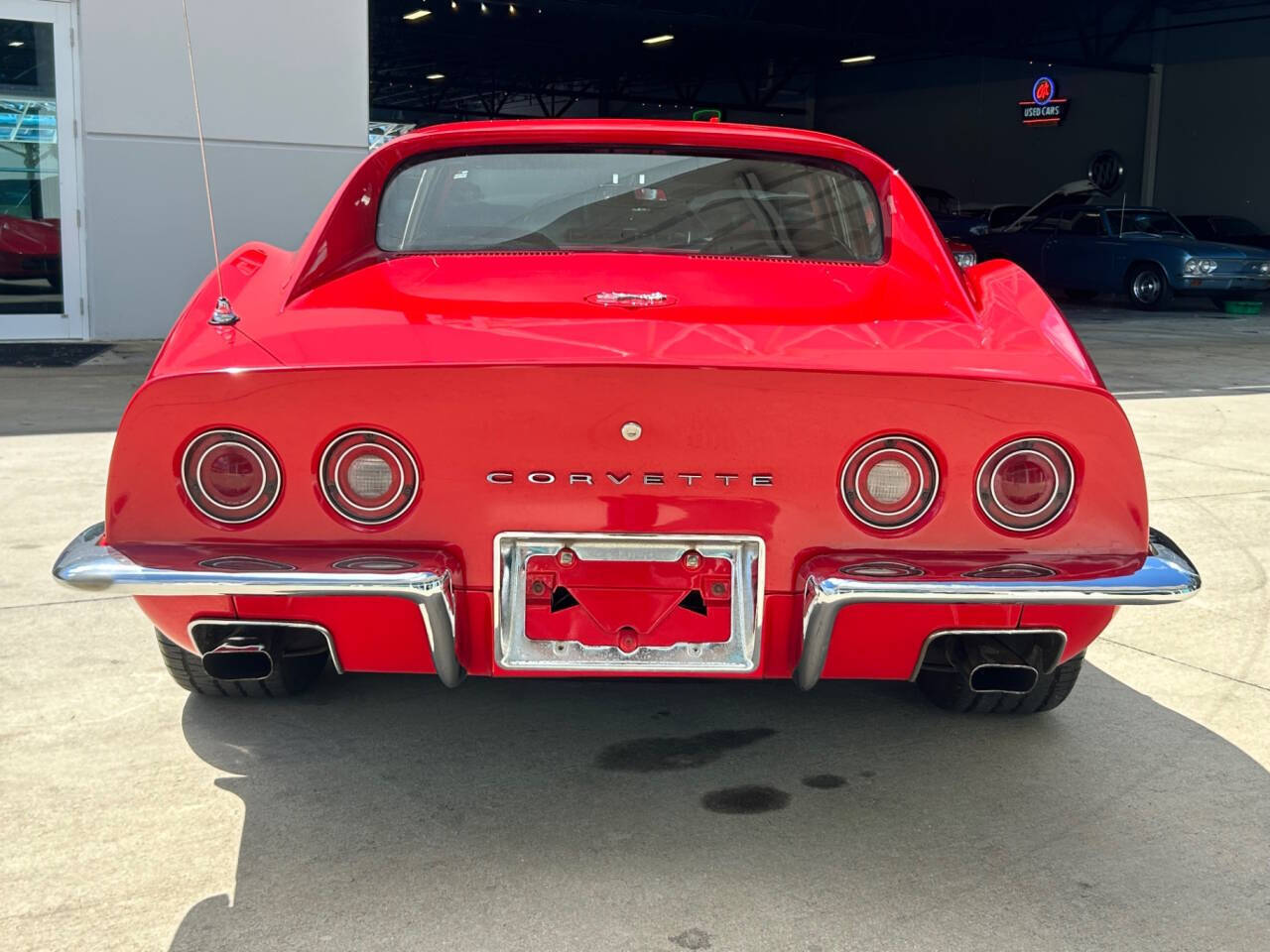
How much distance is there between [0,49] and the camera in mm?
9969

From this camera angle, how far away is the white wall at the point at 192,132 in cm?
1027

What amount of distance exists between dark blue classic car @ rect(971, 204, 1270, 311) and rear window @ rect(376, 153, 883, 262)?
1500 cm

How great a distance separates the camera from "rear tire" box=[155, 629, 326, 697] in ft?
10.0

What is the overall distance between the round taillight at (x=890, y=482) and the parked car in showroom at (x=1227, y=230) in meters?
19.0

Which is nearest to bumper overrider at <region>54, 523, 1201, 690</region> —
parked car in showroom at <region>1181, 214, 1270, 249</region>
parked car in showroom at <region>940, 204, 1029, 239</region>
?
parked car in showroom at <region>940, 204, 1029, 239</region>

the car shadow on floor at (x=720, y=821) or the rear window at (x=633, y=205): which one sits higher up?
the rear window at (x=633, y=205)

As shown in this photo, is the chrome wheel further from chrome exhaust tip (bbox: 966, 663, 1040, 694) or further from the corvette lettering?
the corvette lettering

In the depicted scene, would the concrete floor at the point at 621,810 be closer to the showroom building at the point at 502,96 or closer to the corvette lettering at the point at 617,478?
the corvette lettering at the point at 617,478

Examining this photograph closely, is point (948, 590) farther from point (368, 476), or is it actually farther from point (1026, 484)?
point (368, 476)

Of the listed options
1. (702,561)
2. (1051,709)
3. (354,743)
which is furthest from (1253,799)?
(354,743)

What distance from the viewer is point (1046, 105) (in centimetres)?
2706

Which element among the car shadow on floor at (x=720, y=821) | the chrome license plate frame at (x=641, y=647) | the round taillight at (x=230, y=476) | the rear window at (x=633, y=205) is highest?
the rear window at (x=633, y=205)

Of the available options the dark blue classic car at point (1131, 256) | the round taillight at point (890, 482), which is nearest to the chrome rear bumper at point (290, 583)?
the round taillight at point (890, 482)

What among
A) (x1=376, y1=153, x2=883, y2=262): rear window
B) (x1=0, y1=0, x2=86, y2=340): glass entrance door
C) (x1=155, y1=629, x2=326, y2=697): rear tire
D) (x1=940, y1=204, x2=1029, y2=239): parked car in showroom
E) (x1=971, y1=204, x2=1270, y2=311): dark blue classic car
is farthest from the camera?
(x1=940, y1=204, x2=1029, y2=239): parked car in showroom
